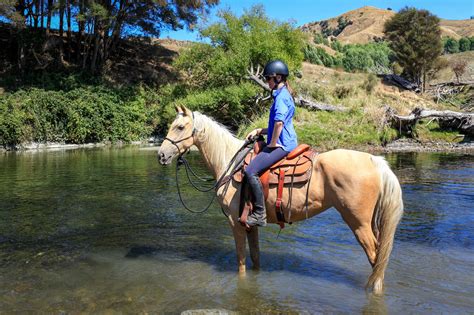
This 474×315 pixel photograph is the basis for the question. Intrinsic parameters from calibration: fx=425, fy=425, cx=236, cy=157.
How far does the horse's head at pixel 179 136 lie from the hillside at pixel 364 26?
96087 millimetres

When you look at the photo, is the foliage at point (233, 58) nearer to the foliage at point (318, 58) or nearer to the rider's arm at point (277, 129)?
the foliage at point (318, 58)

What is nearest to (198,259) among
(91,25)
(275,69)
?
(275,69)

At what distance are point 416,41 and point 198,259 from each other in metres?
39.5

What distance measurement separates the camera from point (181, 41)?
50625 millimetres

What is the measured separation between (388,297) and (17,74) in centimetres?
3529

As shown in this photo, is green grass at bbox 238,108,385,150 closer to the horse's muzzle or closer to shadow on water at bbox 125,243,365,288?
shadow on water at bbox 125,243,365,288

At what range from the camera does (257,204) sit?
19.1 ft

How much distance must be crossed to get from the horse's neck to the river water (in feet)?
5.45

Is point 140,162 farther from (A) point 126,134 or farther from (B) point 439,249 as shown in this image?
(B) point 439,249

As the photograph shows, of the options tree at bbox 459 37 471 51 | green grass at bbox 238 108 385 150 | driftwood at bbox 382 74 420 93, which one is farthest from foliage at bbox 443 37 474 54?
green grass at bbox 238 108 385 150

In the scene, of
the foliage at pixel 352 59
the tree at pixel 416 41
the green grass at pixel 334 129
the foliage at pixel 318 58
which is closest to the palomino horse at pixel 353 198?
the green grass at pixel 334 129

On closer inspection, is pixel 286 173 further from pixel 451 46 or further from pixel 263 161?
pixel 451 46

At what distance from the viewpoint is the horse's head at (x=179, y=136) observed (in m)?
6.26

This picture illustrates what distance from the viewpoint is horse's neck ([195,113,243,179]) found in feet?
21.0
